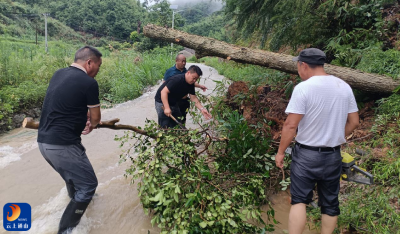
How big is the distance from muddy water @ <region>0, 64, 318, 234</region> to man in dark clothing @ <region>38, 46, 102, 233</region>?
63 centimetres

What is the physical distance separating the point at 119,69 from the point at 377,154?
10969mm

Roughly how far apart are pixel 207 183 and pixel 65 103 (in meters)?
1.58

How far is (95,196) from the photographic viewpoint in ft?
11.6

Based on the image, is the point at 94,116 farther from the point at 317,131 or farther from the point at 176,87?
the point at 317,131

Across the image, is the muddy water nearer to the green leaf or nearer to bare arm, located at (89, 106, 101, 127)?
the green leaf

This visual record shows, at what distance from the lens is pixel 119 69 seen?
11.9 meters

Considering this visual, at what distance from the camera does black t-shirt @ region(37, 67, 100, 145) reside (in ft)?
7.57

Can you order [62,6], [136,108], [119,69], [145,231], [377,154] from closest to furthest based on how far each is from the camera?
[145,231] → [377,154] → [136,108] → [119,69] → [62,6]

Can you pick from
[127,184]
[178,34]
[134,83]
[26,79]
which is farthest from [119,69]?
[127,184]

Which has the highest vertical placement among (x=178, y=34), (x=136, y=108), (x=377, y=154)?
A: (x=178, y=34)

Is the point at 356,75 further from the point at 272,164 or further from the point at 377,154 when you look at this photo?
the point at 272,164

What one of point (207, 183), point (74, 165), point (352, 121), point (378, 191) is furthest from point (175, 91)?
point (378, 191)

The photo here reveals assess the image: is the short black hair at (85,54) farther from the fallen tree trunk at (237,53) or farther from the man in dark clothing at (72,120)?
the fallen tree trunk at (237,53)

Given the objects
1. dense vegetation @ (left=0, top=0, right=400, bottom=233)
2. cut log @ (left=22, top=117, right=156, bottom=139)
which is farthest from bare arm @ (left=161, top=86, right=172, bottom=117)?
cut log @ (left=22, top=117, right=156, bottom=139)
